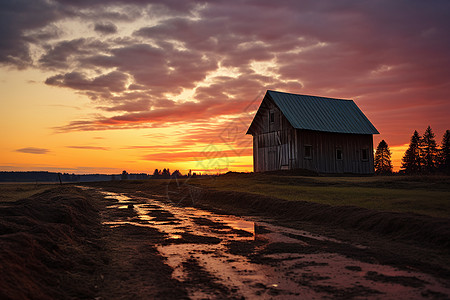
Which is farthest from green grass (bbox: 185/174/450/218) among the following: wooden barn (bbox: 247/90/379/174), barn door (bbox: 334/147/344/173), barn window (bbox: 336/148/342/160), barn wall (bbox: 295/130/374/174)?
barn window (bbox: 336/148/342/160)

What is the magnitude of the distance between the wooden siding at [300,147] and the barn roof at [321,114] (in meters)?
0.65

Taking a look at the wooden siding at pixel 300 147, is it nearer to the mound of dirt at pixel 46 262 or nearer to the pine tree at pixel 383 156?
the mound of dirt at pixel 46 262

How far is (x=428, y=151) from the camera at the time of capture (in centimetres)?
7188

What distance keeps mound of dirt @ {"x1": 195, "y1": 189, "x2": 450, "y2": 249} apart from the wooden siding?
1819 cm

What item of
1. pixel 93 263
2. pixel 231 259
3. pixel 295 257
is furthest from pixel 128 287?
pixel 295 257

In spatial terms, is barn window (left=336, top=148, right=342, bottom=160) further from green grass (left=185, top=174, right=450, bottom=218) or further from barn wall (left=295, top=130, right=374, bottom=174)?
green grass (left=185, top=174, right=450, bottom=218)

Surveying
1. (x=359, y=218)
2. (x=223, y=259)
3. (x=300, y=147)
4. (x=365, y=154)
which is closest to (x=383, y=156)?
(x=365, y=154)

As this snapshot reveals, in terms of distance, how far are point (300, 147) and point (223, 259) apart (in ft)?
101

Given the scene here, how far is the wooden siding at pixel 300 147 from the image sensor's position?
38188 millimetres

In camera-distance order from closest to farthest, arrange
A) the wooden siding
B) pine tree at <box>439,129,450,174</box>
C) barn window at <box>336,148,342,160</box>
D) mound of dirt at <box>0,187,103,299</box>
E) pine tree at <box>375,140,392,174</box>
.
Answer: mound of dirt at <box>0,187,103,299</box>
the wooden siding
barn window at <box>336,148,342,160</box>
pine tree at <box>439,129,450,174</box>
pine tree at <box>375,140,392,174</box>

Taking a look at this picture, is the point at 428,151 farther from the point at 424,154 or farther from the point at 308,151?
the point at 308,151

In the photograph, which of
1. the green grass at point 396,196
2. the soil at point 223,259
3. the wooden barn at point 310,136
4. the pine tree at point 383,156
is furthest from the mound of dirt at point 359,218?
the pine tree at point 383,156

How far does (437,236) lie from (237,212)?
9733 mm

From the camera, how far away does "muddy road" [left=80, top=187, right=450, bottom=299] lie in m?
5.85
